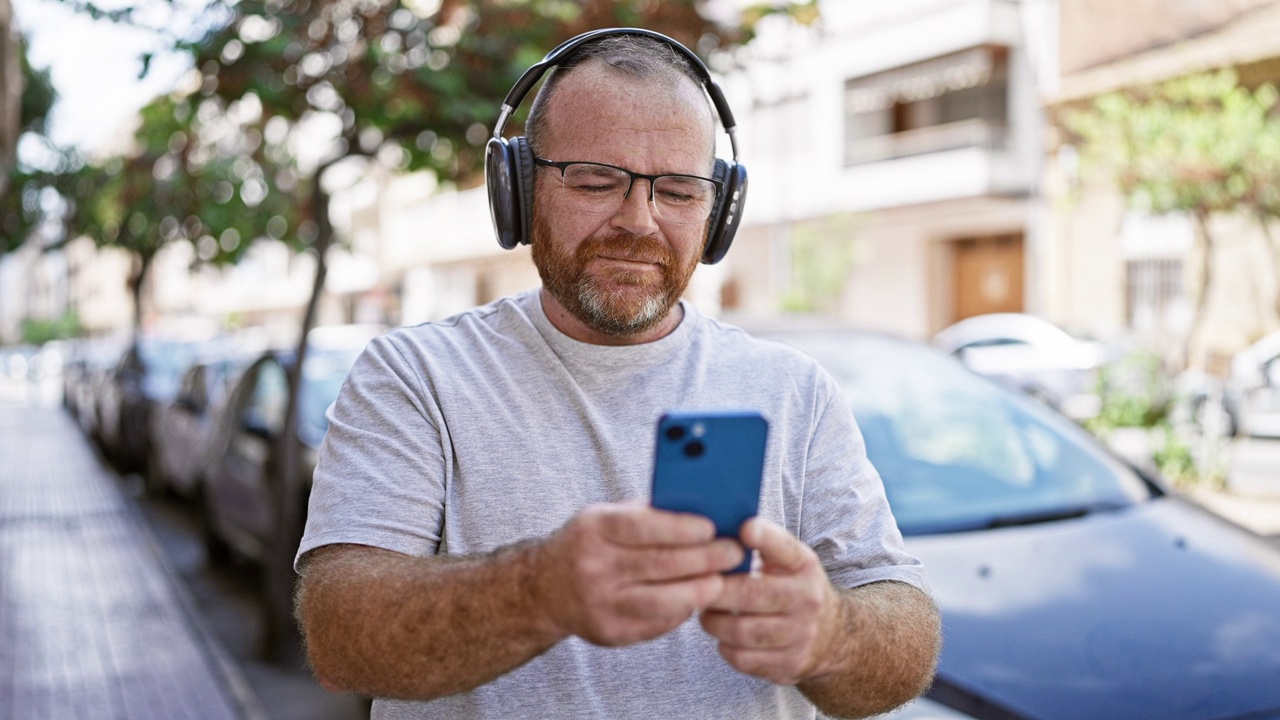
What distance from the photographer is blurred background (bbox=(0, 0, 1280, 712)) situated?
6.21 meters

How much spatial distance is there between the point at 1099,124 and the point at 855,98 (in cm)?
964

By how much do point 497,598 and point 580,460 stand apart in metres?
0.36

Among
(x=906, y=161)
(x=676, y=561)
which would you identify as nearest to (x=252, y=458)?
(x=676, y=561)

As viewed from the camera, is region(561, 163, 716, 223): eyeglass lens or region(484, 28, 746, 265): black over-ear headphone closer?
region(561, 163, 716, 223): eyeglass lens

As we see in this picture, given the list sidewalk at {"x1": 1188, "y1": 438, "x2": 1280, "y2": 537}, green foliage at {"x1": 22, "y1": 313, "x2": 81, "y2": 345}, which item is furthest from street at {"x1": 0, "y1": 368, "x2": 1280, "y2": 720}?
green foliage at {"x1": 22, "y1": 313, "x2": 81, "y2": 345}

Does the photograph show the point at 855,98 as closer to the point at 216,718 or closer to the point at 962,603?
the point at 216,718

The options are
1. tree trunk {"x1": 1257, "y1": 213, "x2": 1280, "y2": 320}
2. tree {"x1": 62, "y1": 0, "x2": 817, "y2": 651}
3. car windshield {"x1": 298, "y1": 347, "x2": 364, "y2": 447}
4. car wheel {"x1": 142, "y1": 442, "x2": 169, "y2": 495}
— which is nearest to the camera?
tree {"x1": 62, "y1": 0, "x2": 817, "y2": 651}

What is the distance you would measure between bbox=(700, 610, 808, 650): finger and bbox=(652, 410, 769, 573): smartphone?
3.9 inches

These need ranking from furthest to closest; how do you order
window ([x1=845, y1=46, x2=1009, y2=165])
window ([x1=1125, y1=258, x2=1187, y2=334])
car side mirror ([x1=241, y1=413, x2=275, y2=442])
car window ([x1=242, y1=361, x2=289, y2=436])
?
window ([x1=845, y1=46, x2=1009, y2=165]), window ([x1=1125, y1=258, x2=1187, y2=334]), car window ([x1=242, y1=361, x2=289, y2=436]), car side mirror ([x1=241, y1=413, x2=275, y2=442])

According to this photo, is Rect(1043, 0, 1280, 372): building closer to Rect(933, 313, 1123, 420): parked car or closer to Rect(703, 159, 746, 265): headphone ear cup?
Rect(933, 313, 1123, 420): parked car

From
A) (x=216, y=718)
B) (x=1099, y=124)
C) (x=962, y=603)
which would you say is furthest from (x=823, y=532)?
(x=1099, y=124)

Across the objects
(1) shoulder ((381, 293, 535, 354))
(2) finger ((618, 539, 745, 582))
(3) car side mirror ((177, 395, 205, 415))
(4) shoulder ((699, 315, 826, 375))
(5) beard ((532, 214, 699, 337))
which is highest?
(5) beard ((532, 214, 699, 337))

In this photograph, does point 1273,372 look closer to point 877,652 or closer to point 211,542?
point 211,542

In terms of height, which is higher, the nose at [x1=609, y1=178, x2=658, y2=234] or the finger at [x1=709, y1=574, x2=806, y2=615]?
the nose at [x1=609, y1=178, x2=658, y2=234]
